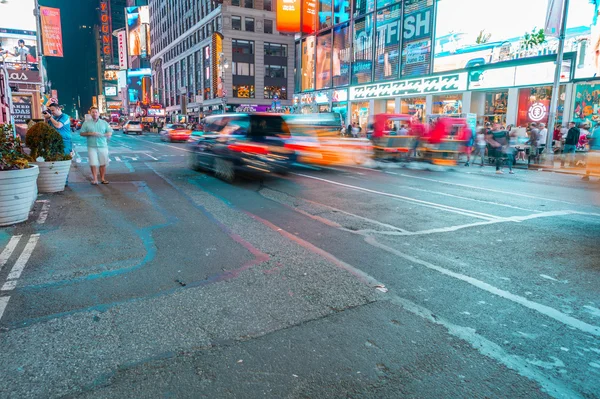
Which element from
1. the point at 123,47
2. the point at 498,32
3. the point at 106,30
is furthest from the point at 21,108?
the point at 106,30

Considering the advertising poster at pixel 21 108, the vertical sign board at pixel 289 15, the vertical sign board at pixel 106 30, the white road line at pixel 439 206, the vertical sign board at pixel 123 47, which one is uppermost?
the vertical sign board at pixel 106 30

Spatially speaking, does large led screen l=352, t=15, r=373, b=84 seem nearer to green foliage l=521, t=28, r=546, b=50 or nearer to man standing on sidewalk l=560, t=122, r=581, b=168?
green foliage l=521, t=28, r=546, b=50

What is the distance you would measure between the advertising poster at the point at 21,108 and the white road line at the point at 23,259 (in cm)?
1616

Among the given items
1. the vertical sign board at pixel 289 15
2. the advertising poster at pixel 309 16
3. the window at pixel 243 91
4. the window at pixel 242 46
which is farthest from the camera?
the window at pixel 243 91

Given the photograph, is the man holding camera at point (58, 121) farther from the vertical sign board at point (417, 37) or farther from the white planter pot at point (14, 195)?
the vertical sign board at point (417, 37)

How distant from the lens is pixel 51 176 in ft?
31.9

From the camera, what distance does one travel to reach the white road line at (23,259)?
4609 millimetres

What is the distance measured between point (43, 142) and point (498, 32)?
993 inches

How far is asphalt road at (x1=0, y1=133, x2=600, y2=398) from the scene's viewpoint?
2.74 m

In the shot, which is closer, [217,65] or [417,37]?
[417,37]

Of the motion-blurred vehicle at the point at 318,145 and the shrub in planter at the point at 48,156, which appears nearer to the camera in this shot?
the shrub in planter at the point at 48,156

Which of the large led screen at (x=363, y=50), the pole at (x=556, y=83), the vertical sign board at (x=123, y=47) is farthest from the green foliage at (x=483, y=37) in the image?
the vertical sign board at (x=123, y=47)

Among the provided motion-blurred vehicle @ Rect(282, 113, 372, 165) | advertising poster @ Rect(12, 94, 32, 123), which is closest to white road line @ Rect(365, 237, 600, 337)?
motion-blurred vehicle @ Rect(282, 113, 372, 165)

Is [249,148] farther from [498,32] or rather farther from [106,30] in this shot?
[106,30]
